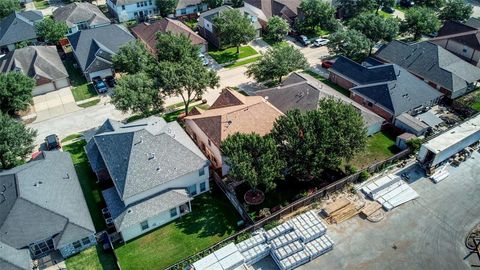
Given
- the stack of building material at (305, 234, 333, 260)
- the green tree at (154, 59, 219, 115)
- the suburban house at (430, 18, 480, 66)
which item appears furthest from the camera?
the suburban house at (430, 18, 480, 66)

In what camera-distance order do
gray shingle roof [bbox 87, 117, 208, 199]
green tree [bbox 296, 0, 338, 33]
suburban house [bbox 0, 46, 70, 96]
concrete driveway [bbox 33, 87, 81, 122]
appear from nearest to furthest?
gray shingle roof [bbox 87, 117, 208, 199]
concrete driveway [bbox 33, 87, 81, 122]
suburban house [bbox 0, 46, 70, 96]
green tree [bbox 296, 0, 338, 33]

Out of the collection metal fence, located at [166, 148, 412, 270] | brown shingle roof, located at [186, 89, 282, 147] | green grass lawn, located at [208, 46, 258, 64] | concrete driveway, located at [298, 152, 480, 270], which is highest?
brown shingle roof, located at [186, 89, 282, 147]

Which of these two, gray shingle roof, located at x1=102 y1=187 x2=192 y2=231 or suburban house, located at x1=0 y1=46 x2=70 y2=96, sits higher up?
suburban house, located at x1=0 y1=46 x2=70 y2=96

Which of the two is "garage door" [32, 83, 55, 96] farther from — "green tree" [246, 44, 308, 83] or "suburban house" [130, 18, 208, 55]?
"green tree" [246, 44, 308, 83]

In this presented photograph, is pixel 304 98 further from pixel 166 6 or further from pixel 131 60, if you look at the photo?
pixel 166 6

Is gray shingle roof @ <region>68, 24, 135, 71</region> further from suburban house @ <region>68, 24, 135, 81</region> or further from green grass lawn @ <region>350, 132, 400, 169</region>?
green grass lawn @ <region>350, 132, 400, 169</region>

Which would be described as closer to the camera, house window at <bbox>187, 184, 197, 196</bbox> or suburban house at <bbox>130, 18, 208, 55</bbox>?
house window at <bbox>187, 184, 197, 196</bbox>

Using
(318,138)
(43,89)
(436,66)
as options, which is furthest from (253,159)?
(43,89)

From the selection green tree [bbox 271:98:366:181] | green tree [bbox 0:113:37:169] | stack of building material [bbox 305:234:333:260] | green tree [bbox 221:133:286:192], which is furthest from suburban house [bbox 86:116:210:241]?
stack of building material [bbox 305:234:333:260]

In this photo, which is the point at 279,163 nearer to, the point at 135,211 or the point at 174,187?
the point at 174,187
